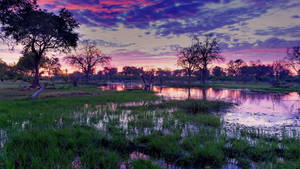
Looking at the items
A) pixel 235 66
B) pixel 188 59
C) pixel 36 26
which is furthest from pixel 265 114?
pixel 235 66

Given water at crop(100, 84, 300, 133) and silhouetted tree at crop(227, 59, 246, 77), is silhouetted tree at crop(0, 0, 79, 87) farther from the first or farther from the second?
→ silhouetted tree at crop(227, 59, 246, 77)

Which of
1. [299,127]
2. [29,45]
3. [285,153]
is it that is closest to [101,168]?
[285,153]

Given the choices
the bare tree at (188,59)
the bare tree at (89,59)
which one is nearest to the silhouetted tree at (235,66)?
the bare tree at (188,59)

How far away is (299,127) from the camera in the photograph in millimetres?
9148

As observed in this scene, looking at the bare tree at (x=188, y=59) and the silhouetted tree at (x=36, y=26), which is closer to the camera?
the silhouetted tree at (x=36, y=26)

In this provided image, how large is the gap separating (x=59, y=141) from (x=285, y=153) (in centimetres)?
862

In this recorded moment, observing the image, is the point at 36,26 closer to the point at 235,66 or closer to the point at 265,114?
the point at 265,114

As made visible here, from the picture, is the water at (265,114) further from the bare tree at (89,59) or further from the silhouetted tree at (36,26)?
the bare tree at (89,59)

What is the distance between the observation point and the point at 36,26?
26406mm

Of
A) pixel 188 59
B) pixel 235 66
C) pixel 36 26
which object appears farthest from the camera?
pixel 235 66

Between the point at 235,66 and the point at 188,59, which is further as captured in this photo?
the point at 235,66

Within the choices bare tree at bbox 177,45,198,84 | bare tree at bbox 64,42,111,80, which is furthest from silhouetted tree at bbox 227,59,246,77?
A: bare tree at bbox 64,42,111,80

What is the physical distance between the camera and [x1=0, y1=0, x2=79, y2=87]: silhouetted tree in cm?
2083

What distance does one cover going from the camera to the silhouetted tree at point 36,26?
820 inches
